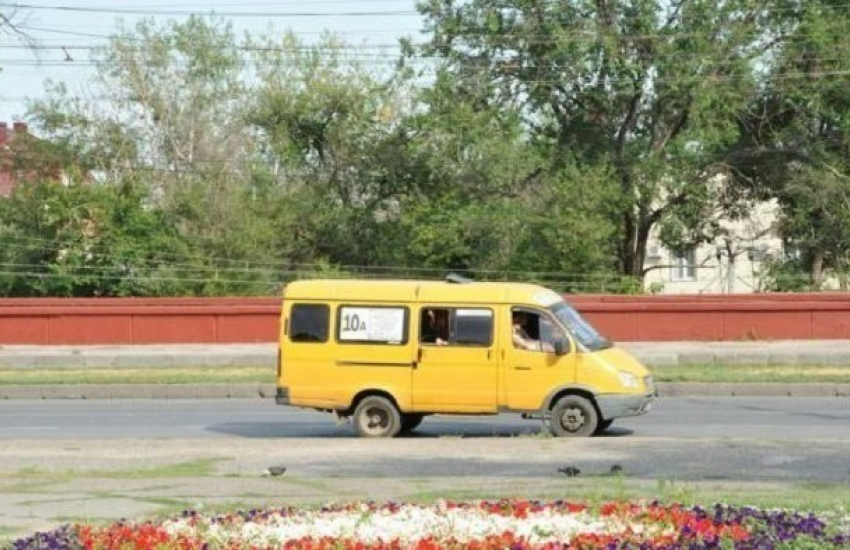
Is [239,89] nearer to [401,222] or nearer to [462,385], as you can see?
[401,222]

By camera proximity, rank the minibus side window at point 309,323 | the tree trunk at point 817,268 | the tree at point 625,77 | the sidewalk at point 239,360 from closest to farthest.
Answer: the minibus side window at point 309,323
the sidewalk at point 239,360
the tree at point 625,77
the tree trunk at point 817,268

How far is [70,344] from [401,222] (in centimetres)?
1574

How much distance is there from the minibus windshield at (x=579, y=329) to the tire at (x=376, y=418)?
221 centimetres

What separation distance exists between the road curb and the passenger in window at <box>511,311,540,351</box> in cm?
724

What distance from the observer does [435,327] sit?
55.6 ft

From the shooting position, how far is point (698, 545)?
6.78m

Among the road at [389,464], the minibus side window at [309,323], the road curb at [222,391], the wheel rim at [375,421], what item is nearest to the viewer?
the road at [389,464]

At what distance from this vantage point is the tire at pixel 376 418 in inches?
662

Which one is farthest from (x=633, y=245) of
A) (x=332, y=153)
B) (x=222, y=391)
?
(x=222, y=391)

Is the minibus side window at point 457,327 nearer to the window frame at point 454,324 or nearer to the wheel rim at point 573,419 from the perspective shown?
the window frame at point 454,324

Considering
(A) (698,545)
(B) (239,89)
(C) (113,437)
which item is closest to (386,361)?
(C) (113,437)

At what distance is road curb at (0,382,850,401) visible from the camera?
23000 mm

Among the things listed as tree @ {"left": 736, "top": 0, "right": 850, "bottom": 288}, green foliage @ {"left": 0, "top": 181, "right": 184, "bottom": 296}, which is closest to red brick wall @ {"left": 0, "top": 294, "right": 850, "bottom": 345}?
green foliage @ {"left": 0, "top": 181, "right": 184, "bottom": 296}

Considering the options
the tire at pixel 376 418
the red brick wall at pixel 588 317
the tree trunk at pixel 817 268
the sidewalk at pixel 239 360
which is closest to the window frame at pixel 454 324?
the tire at pixel 376 418
